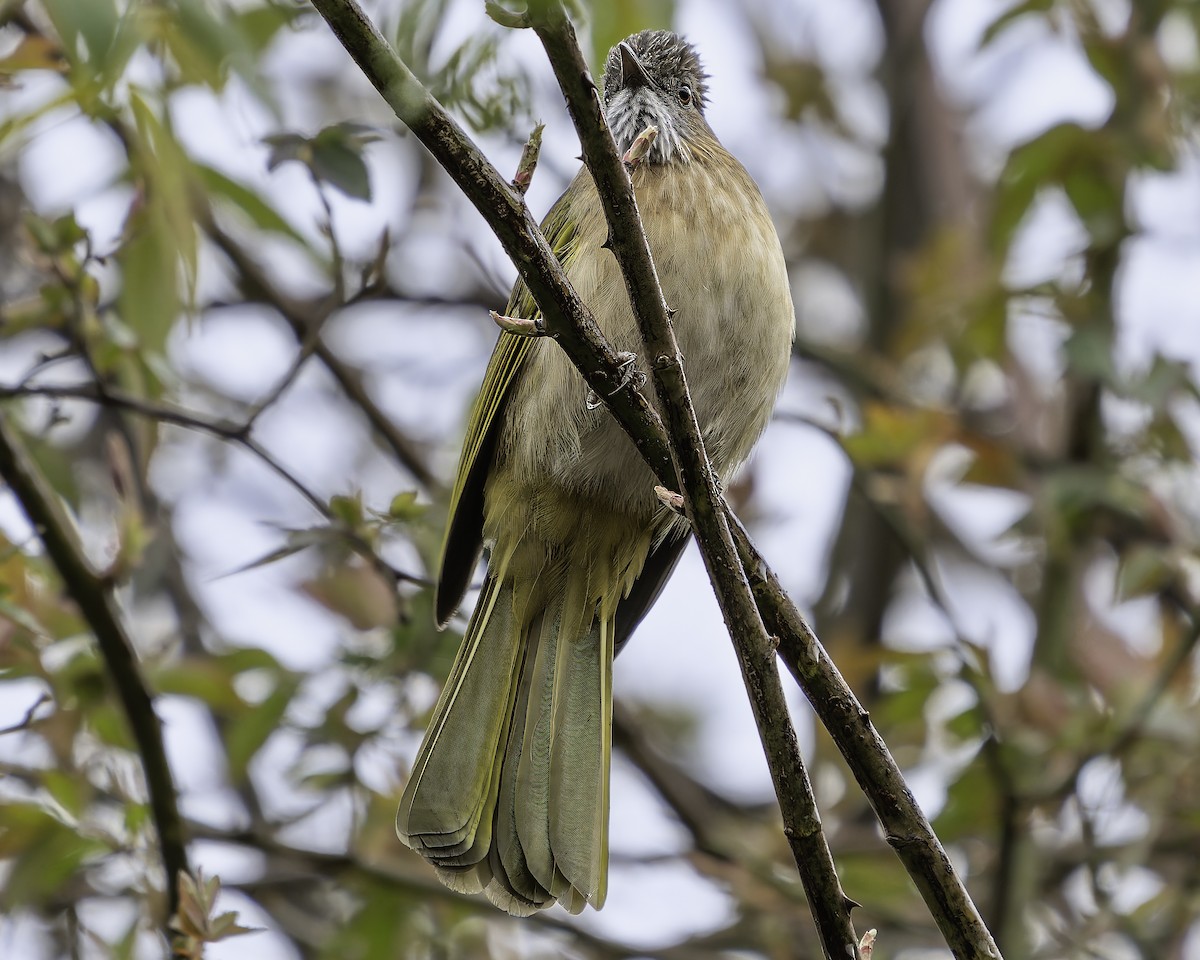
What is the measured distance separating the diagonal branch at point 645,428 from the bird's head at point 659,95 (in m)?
1.47

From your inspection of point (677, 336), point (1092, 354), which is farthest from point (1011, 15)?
point (677, 336)

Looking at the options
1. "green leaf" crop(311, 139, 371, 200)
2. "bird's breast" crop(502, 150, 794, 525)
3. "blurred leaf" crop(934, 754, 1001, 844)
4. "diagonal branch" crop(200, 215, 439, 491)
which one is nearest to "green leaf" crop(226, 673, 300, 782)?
"bird's breast" crop(502, 150, 794, 525)

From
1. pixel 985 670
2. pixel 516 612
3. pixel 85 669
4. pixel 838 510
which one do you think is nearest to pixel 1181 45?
pixel 838 510

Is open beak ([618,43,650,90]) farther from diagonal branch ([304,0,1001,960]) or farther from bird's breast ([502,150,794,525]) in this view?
diagonal branch ([304,0,1001,960])

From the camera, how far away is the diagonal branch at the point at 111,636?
2.86 m

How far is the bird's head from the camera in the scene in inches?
139

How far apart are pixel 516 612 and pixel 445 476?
5.39 feet

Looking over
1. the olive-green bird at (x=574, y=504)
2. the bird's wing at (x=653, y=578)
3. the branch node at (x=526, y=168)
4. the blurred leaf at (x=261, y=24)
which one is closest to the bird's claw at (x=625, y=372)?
the branch node at (x=526, y=168)

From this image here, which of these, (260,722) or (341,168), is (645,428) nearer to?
(341,168)

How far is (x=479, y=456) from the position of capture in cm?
335

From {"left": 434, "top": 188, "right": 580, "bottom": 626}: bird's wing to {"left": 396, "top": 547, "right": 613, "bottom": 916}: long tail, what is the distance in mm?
89

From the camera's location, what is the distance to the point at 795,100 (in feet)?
20.1

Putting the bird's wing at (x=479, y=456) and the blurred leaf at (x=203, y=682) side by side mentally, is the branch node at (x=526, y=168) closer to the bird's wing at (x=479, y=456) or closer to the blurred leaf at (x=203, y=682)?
the bird's wing at (x=479, y=456)

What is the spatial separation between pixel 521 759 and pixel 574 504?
0.60 meters
